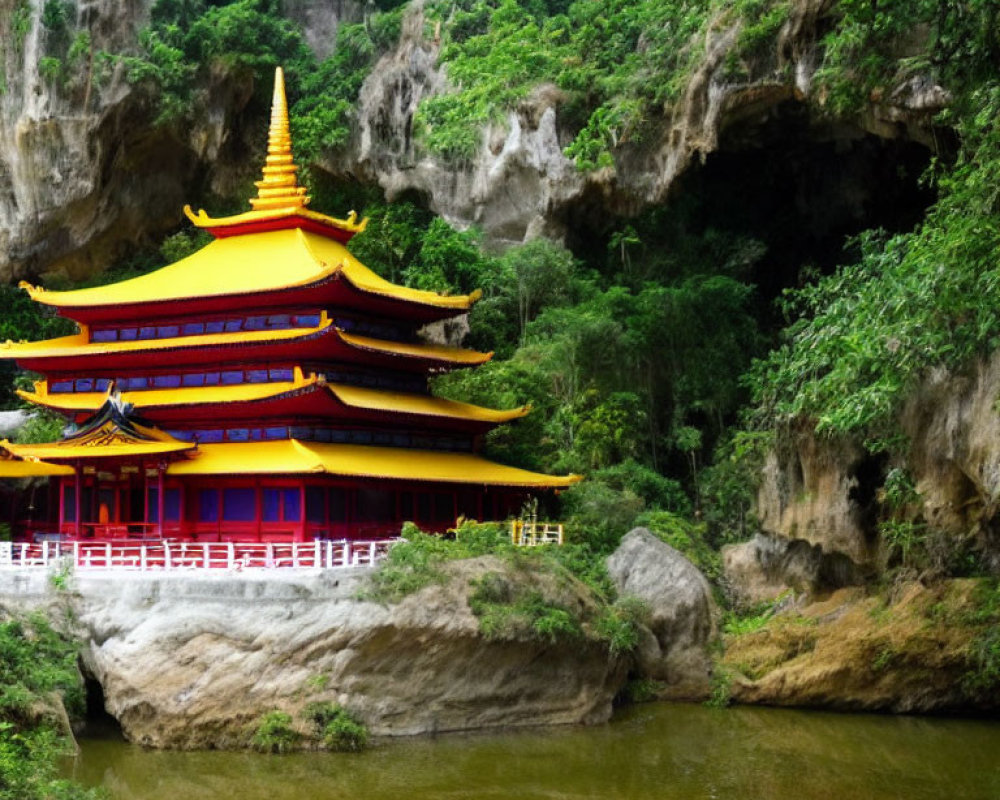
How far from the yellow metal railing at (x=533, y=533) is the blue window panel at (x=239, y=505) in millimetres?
5026

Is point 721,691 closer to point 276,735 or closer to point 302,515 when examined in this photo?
point 302,515

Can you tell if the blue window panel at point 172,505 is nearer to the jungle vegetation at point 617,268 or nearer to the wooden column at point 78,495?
the wooden column at point 78,495

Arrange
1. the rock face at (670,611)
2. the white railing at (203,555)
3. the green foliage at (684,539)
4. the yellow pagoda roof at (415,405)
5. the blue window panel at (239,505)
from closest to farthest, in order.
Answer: the white railing at (203,555) < the rock face at (670,611) < the blue window panel at (239,505) < the yellow pagoda roof at (415,405) < the green foliage at (684,539)

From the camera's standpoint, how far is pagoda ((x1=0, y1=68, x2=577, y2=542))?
87.2ft

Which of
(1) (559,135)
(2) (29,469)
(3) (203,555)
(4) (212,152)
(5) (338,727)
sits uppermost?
(4) (212,152)

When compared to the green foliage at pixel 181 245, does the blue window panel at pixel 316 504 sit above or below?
below

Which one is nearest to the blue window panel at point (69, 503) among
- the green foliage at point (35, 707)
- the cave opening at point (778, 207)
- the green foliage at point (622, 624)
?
the green foliage at point (35, 707)

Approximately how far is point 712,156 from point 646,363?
6.27 metres

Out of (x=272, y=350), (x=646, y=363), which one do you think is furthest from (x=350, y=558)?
(x=646, y=363)

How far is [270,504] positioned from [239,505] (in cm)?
68

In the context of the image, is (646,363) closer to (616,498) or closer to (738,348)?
(738,348)

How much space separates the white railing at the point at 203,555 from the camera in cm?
2319

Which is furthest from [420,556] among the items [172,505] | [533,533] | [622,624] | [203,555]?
[172,505]

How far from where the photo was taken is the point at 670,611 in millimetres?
26031
